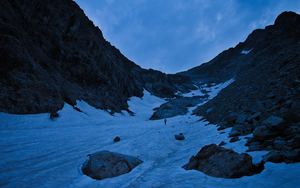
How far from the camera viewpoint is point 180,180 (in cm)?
382

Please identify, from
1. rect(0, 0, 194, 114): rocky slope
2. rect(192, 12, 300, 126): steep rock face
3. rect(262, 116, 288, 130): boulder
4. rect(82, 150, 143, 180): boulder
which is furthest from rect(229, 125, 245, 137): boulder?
rect(0, 0, 194, 114): rocky slope

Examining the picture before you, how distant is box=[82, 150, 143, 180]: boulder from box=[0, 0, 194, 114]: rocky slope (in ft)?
53.3

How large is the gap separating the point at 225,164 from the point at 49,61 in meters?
34.9

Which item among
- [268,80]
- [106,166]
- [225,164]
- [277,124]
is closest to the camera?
[225,164]

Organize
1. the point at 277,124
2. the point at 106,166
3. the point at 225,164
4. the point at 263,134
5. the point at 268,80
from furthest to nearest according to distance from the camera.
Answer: the point at 268,80
the point at 263,134
the point at 277,124
the point at 106,166
the point at 225,164

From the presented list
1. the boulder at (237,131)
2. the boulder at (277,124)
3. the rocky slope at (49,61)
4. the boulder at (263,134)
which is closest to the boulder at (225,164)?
the boulder at (263,134)

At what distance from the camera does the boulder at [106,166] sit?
Answer: 4.36 m

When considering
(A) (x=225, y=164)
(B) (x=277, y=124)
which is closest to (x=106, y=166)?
(A) (x=225, y=164)

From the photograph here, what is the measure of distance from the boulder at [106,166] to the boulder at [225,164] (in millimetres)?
2360

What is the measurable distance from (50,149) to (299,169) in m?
10.6

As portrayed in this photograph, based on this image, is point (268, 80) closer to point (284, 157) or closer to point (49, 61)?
point (284, 157)

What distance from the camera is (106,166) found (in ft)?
14.9

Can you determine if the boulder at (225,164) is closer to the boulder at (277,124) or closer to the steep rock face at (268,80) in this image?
the boulder at (277,124)

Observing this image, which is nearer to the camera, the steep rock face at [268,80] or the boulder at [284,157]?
the boulder at [284,157]
